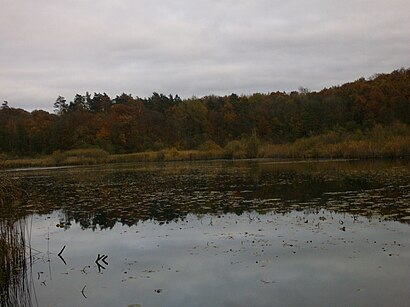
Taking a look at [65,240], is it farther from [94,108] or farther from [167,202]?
[94,108]

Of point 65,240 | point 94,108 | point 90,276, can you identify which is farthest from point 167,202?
point 94,108

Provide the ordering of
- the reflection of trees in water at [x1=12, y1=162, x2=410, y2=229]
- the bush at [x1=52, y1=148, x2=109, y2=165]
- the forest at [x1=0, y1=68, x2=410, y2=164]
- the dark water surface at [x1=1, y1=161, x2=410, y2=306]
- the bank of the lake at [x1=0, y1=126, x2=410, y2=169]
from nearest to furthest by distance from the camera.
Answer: the dark water surface at [x1=1, y1=161, x2=410, y2=306], the reflection of trees in water at [x1=12, y1=162, x2=410, y2=229], the bank of the lake at [x1=0, y1=126, x2=410, y2=169], the bush at [x1=52, y1=148, x2=109, y2=165], the forest at [x1=0, y1=68, x2=410, y2=164]

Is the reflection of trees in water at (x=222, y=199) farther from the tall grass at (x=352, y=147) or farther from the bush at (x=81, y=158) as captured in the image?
the bush at (x=81, y=158)

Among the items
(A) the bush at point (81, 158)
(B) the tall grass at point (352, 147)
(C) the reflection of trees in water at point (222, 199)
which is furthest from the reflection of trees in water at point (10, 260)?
(A) the bush at point (81, 158)

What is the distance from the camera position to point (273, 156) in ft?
160

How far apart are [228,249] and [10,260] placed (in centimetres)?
443

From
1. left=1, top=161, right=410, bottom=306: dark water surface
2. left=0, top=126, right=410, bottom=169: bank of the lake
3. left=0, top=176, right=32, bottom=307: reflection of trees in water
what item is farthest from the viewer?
left=0, top=126, right=410, bottom=169: bank of the lake

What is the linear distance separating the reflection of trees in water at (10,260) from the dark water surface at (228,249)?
0.18 metres

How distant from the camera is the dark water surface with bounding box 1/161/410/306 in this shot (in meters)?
6.70

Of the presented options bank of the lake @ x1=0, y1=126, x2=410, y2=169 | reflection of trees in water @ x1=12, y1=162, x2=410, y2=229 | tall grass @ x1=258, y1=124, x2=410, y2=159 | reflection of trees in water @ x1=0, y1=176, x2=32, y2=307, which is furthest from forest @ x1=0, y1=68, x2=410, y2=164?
reflection of trees in water @ x1=0, y1=176, x2=32, y2=307

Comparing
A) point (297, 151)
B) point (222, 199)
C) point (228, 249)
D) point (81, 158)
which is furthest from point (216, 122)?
point (228, 249)

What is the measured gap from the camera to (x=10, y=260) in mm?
8078

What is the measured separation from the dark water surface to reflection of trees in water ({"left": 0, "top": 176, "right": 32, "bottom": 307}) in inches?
→ 7.1

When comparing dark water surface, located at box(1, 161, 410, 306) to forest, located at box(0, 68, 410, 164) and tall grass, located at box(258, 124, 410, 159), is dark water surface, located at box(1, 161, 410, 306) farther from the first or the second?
forest, located at box(0, 68, 410, 164)
